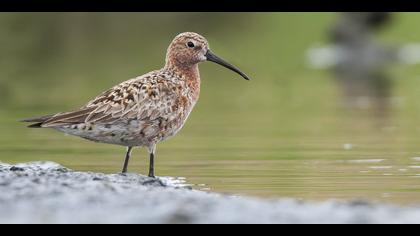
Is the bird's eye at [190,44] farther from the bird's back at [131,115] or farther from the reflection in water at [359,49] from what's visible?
the reflection in water at [359,49]

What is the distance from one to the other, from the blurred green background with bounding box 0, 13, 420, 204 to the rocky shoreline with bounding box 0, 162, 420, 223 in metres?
2.19

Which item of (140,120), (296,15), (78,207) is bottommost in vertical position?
(78,207)

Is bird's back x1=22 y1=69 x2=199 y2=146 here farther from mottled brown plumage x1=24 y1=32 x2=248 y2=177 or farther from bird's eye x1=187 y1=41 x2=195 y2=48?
bird's eye x1=187 y1=41 x2=195 y2=48

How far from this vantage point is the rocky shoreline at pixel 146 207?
8414 millimetres

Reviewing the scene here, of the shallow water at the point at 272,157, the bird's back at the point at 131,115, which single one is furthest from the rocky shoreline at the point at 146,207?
the shallow water at the point at 272,157

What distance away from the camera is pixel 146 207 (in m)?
8.88

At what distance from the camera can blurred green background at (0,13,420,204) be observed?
44.8 ft

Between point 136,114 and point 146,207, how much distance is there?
12.2 feet

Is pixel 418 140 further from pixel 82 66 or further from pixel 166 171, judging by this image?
pixel 82 66

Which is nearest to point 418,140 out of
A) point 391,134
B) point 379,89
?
point 391,134

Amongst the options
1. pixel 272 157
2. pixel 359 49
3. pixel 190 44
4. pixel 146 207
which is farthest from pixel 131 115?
pixel 359 49

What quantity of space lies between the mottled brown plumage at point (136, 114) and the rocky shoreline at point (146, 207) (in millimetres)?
1854

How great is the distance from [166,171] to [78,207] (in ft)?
17.5

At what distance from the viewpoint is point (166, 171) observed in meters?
14.2
